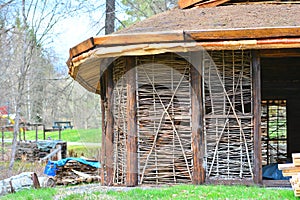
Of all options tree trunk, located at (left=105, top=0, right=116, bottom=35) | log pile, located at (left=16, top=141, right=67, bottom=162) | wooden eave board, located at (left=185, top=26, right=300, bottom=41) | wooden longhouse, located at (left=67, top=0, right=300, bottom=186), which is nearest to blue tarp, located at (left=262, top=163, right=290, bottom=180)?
wooden longhouse, located at (left=67, top=0, right=300, bottom=186)

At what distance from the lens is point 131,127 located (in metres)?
7.18

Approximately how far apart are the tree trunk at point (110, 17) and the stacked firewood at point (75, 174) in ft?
18.1

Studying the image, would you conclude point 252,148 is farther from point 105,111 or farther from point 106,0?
point 106,0

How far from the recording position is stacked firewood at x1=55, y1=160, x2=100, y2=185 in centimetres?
1047

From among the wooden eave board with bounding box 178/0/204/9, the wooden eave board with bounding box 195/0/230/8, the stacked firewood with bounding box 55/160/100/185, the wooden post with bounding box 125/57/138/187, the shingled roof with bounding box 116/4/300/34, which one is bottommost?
the stacked firewood with bounding box 55/160/100/185

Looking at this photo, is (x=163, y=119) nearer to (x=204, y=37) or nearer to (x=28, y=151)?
(x=204, y=37)

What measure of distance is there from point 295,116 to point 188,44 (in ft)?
22.1

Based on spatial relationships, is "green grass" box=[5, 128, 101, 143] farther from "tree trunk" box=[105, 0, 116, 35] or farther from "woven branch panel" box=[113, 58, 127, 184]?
"woven branch panel" box=[113, 58, 127, 184]

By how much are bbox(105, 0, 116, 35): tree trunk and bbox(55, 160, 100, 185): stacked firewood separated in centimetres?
552

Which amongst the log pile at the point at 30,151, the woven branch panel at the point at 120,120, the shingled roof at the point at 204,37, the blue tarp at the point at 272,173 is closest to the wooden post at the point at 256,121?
the shingled roof at the point at 204,37

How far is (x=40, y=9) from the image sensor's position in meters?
14.9

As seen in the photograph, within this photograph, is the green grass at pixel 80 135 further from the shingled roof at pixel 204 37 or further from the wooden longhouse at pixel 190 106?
the shingled roof at pixel 204 37

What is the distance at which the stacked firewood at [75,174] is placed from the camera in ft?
34.4

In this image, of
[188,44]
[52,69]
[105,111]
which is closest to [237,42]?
[188,44]
